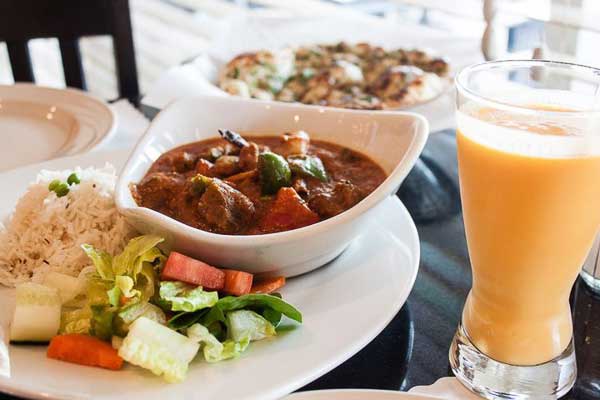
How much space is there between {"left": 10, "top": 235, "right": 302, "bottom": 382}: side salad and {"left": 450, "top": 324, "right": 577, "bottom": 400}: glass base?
0.29m

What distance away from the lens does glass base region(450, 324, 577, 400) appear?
1053 mm

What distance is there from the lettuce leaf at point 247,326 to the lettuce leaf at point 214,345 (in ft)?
0.04

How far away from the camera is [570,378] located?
109 cm

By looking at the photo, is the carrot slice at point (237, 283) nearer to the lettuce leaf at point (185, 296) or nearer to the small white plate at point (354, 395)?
the lettuce leaf at point (185, 296)

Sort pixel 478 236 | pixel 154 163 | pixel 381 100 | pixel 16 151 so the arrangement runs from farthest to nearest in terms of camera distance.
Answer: pixel 381 100 → pixel 16 151 → pixel 154 163 → pixel 478 236

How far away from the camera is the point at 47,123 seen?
2.25 meters

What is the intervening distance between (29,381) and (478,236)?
705mm

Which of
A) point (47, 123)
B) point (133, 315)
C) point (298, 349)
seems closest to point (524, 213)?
point (298, 349)

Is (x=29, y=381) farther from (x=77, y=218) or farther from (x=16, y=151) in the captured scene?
(x=16, y=151)

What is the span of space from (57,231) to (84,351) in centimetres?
39

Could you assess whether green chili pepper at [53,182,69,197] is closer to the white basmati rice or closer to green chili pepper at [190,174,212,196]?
the white basmati rice

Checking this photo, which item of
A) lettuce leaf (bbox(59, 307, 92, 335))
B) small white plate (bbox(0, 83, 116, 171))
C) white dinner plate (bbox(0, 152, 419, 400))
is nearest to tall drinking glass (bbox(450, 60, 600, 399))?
white dinner plate (bbox(0, 152, 419, 400))

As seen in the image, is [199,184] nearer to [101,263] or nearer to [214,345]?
[101,263]

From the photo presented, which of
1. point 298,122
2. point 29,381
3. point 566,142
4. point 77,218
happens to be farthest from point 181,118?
point 566,142
